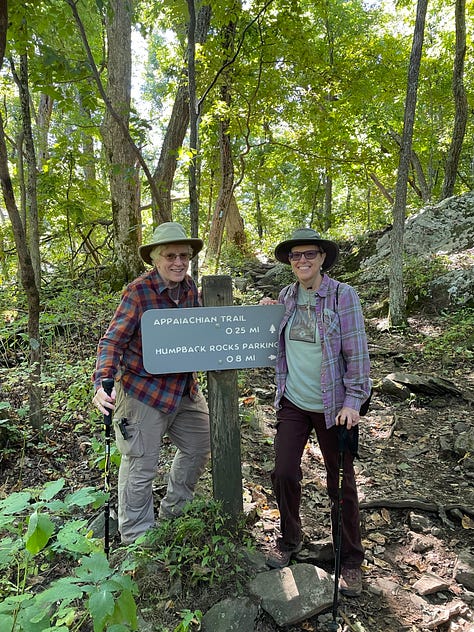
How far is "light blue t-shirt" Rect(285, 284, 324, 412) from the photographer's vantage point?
2715 millimetres

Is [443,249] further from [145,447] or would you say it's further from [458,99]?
[145,447]

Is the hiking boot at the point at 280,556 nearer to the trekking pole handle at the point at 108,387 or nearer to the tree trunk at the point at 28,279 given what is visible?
the trekking pole handle at the point at 108,387

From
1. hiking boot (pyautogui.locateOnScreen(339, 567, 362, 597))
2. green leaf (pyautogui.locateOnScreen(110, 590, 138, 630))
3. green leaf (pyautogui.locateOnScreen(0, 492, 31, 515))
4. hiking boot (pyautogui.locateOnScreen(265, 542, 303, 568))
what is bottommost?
hiking boot (pyautogui.locateOnScreen(339, 567, 362, 597))

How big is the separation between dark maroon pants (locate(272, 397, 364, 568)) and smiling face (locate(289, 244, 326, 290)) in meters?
0.81

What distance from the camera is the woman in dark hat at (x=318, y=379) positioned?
2.62 metres

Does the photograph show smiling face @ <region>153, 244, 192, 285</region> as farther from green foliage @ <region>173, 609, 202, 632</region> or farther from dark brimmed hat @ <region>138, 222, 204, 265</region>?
green foliage @ <region>173, 609, 202, 632</region>

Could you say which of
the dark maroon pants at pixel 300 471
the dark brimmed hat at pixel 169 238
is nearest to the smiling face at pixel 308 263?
the dark brimmed hat at pixel 169 238

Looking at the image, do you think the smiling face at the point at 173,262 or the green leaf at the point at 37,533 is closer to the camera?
the green leaf at the point at 37,533

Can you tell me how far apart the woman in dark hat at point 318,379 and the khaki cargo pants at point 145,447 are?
686 mm

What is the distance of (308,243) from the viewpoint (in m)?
2.75

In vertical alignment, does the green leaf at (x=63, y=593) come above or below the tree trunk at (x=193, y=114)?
below

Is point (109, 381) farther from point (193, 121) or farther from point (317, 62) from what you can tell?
Answer: point (317, 62)

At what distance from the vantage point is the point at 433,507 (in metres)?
3.62

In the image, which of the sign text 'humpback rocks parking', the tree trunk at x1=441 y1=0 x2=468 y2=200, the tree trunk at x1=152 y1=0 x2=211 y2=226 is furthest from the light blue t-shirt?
the tree trunk at x1=441 y1=0 x2=468 y2=200
